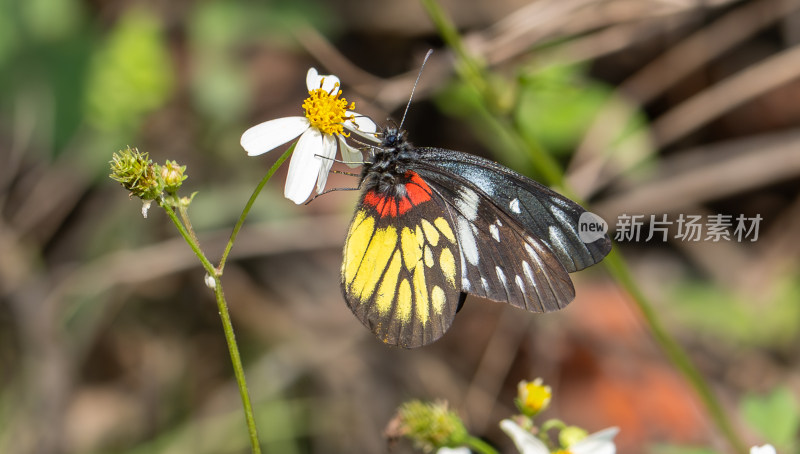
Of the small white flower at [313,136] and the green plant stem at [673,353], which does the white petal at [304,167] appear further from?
the green plant stem at [673,353]

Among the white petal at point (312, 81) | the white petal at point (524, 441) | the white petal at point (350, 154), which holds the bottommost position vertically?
the white petal at point (524, 441)

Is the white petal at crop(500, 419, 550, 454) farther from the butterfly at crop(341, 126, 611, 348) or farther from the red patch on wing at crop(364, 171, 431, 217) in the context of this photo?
the red patch on wing at crop(364, 171, 431, 217)

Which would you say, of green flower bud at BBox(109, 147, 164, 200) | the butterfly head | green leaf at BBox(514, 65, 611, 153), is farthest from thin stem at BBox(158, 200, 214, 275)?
green leaf at BBox(514, 65, 611, 153)

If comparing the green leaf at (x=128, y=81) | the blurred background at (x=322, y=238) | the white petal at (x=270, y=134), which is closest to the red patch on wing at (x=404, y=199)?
the white petal at (x=270, y=134)

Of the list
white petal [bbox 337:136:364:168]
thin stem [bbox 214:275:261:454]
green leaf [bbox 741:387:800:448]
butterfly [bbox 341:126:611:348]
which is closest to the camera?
thin stem [bbox 214:275:261:454]

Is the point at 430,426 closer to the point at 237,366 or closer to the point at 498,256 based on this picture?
the point at 498,256

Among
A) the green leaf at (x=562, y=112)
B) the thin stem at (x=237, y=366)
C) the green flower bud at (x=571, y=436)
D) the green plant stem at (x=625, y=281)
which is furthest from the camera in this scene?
the green leaf at (x=562, y=112)
